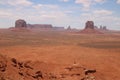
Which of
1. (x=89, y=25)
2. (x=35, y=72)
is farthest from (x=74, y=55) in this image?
(x=89, y=25)

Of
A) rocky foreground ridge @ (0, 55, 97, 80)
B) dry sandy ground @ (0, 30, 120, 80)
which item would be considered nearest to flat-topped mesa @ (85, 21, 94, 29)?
dry sandy ground @ (0, 30, 120, 80)

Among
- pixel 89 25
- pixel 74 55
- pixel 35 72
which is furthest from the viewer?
pixel 89 25

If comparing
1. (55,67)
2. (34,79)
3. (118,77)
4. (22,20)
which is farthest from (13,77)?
(22,20)

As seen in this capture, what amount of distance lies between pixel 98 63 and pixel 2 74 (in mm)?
15898

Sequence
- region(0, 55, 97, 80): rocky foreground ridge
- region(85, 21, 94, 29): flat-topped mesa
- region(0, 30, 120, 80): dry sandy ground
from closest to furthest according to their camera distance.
Answer: region(0, 55, 97, 80): rocky foreground ridge
region(0, 30, 120, 80): dry sandy ground
region(85, 21, 94, 29): flat-topped mesa

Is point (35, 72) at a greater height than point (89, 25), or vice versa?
point (89, 25)

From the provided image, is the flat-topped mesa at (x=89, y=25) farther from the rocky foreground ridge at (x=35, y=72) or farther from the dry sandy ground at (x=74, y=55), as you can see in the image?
the rocky foreground ridge at (x=35, y=72)

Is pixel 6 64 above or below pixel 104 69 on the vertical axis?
above

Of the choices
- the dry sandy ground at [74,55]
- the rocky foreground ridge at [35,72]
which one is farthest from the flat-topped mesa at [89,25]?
the rocky foreground ridge at [35,72]

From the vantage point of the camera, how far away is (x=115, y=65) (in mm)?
26984

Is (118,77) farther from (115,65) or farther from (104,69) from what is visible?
(115,65)

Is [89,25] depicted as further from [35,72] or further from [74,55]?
[35,72]

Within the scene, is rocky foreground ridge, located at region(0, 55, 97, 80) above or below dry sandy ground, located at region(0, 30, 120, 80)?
above

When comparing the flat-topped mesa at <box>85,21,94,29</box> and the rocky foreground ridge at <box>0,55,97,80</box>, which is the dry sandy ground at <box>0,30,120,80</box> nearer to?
the rocky foreground ridge at <box>0,55,97,80</box>
